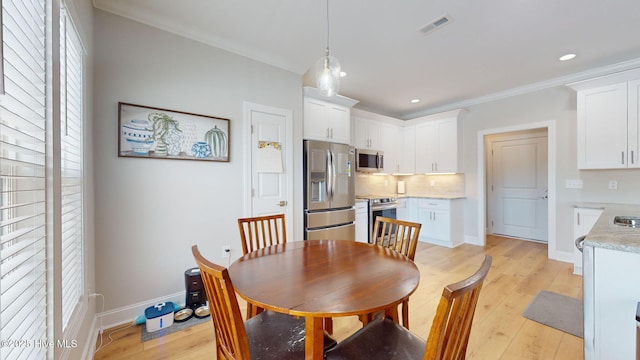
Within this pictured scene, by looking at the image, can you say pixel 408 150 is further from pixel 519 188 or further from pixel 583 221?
pixel 583 221

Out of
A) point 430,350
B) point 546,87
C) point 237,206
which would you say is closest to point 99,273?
point 237,206

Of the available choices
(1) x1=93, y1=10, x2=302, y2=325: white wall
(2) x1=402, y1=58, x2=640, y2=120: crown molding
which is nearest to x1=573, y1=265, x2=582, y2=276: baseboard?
(2) x1=402, y1=58, x2=640, y2=120: crown molding

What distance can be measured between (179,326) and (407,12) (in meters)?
3.31

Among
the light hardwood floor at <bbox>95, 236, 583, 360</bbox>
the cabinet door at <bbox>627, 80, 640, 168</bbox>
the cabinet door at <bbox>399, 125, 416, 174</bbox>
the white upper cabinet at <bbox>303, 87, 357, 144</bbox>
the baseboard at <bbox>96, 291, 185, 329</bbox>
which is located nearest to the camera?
the light hardwood floor at <bbox>95, 236, 583, 360</bbox>

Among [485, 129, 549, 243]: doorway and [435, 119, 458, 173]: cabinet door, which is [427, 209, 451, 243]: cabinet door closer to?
[435, 119, 458, 173]: cabinet door

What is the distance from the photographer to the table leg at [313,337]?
99 cm

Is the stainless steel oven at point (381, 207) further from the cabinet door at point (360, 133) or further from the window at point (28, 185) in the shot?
the window at point (28, 185)

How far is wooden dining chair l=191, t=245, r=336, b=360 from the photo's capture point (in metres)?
0.90

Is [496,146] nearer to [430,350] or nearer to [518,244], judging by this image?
[518,244]

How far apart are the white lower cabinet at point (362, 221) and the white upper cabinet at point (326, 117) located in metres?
1.06

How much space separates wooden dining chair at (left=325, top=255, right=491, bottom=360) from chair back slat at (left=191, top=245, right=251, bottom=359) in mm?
386

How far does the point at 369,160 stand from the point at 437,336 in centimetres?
390

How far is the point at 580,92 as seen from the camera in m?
3.27

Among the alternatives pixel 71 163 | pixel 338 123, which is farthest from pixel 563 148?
pixel 71 163
